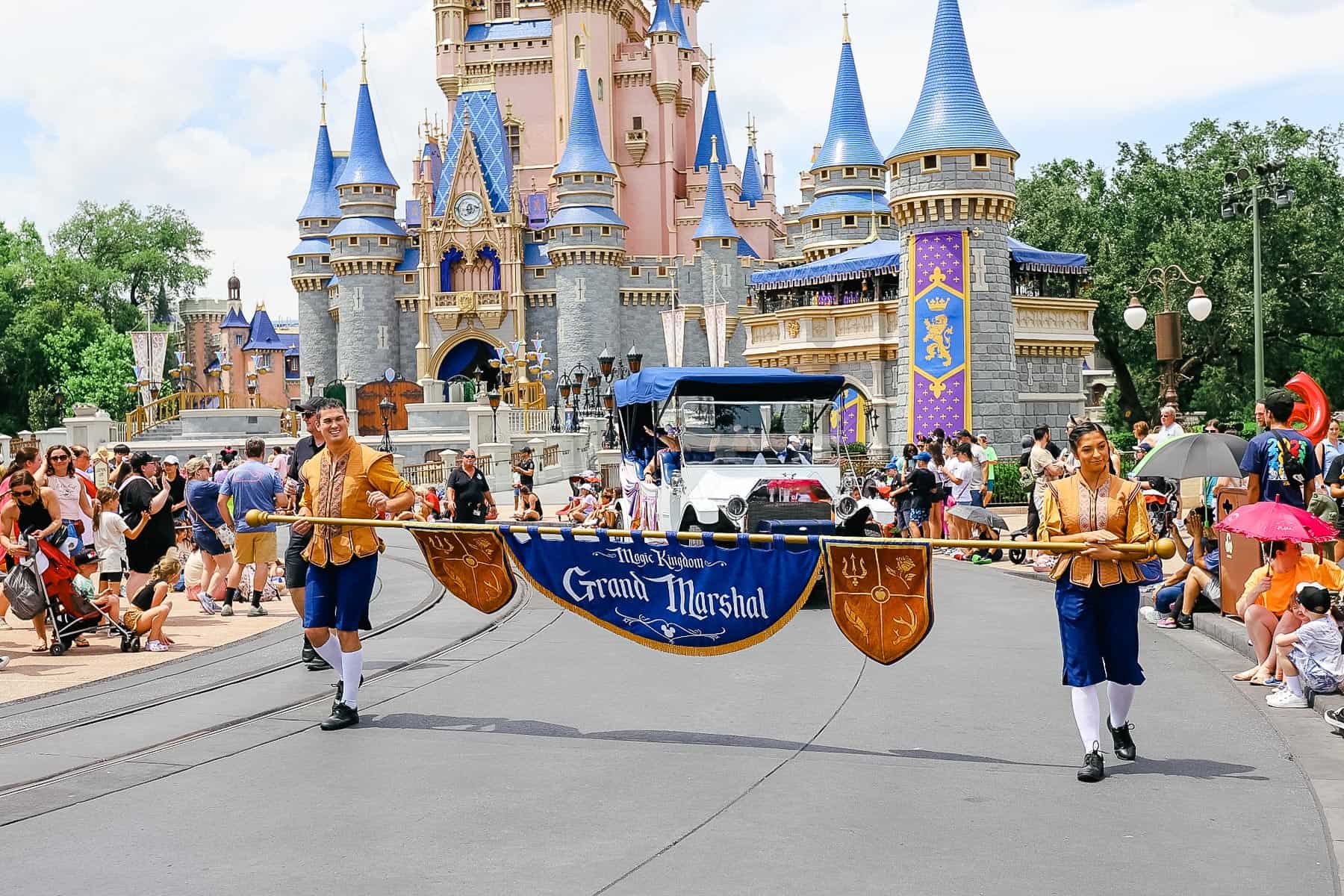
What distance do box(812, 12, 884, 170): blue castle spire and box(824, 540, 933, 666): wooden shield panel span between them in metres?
52.8

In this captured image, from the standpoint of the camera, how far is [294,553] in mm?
9602

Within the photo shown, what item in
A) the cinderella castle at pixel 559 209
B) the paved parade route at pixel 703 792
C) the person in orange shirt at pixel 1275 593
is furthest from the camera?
the cinderella castle at pixel 559 209

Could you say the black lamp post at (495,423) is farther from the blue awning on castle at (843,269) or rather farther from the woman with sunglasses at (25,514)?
the woman with sunglasses at (25,514)

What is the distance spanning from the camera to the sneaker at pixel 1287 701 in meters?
8.45

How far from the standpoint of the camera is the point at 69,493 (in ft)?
39.3

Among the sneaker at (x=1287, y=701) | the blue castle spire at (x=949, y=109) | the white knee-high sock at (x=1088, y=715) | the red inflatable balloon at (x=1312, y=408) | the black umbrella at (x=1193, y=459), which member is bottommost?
the sneaker at (x=1287, y=701)

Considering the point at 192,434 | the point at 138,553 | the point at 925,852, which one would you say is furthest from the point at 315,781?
the point at 192,434

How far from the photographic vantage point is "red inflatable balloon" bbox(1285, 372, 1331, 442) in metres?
11.6

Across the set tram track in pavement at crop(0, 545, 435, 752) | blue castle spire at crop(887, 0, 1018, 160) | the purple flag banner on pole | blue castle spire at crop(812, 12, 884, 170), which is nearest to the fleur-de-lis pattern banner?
tram track in pavement at crop(0, 545, 435, 752)

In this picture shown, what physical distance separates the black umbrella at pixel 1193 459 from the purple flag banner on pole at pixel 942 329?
21041 millimetres

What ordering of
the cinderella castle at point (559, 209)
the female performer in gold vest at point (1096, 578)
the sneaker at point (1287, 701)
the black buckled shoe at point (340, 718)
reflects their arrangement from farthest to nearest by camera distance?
1. the cinderella castle at point (559, 209)
2. the sneaker at point (1287, 701)
3. the black buckled shoe at point (340, 718)
4. the female performer in gold vest at point (1096, 578)

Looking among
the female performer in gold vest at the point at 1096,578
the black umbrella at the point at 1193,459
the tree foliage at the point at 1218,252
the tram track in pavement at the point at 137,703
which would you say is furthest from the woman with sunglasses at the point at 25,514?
the tree foliage at the point at 1218,252

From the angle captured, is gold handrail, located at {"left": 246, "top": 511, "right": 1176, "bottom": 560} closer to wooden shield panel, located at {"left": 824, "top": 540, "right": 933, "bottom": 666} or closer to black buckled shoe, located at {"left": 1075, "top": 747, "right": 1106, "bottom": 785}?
wooden shield panel, located at {"left": 824, "top": 540, "right": 933, "bottom": 666}

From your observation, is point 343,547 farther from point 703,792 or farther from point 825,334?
point 825,334
